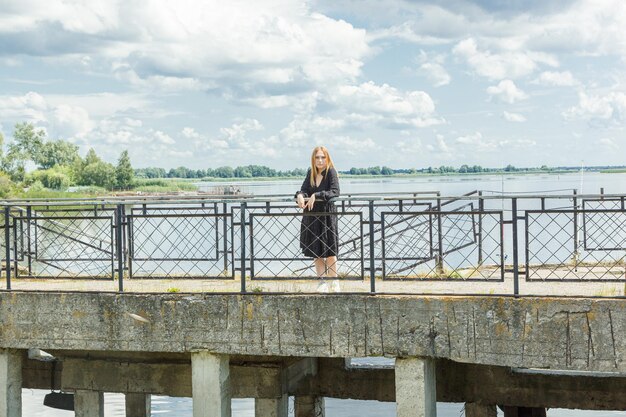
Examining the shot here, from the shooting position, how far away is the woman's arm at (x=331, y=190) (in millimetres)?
10352

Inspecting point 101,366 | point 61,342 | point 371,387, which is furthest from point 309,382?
point 61,342

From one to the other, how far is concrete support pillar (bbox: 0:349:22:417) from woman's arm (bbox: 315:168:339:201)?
13.7 feet

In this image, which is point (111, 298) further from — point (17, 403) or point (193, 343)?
point (17, 403)

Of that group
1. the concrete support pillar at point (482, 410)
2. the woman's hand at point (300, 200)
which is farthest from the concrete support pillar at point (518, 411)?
the woman's hand at point (300, 200)

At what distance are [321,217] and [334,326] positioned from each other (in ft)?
4.66

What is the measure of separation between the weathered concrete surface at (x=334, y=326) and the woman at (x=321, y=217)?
808 millimetres

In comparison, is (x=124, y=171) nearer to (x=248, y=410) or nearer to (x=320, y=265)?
(x=248, y=410)

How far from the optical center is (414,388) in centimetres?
945

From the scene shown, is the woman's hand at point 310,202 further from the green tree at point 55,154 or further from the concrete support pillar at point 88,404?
the green tree at point 55,154

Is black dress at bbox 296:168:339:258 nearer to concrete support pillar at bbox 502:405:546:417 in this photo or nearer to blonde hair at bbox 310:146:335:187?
blonde hair at bbox 310:146:335:187

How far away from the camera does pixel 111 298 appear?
1023cm

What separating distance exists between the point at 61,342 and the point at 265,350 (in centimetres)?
247

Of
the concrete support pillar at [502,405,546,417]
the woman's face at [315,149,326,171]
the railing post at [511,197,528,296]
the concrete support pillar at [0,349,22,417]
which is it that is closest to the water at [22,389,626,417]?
the concrete support pillar at [502,405,546,417]

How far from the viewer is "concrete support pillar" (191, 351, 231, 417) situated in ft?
32.4
